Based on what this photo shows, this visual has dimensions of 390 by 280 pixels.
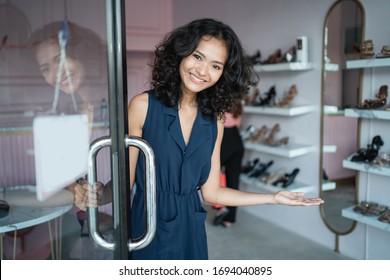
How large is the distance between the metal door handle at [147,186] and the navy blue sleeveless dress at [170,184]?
0.26 metres

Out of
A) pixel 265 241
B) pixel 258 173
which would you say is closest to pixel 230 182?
pixel 258 173

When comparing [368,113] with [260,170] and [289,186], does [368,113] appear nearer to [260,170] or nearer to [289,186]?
[289,186]

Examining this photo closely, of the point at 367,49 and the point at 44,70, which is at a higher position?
the point at 367,49

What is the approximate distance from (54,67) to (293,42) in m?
2.49

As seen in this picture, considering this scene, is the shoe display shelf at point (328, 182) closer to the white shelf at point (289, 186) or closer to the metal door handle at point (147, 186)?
the white shelf at point (289, 186)

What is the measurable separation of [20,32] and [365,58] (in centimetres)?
198

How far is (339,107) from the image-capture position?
2732mm

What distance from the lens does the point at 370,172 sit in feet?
7.80

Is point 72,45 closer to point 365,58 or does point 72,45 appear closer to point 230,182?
point 365,58

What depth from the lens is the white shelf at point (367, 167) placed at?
90.0 inches

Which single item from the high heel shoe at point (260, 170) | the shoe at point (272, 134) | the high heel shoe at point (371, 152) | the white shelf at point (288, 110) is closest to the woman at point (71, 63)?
the high heel shoe at point (371, 152)

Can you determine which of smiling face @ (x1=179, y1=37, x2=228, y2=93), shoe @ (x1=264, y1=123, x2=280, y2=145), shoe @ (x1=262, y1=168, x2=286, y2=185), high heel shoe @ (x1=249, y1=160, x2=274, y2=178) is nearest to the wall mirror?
shoe @ (x1=262, y1=168, x2=286, y2=185)

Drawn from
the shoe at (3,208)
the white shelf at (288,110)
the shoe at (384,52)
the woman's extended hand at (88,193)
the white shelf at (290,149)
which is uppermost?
the shoe at (384,52)

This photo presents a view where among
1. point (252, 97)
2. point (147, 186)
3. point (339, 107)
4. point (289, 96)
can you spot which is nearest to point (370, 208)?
point (339, 107)
